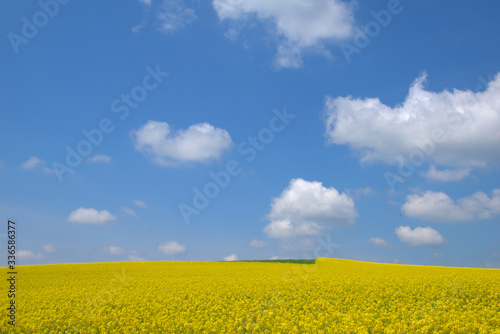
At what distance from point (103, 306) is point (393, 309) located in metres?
16.3

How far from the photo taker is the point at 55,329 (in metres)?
17.3

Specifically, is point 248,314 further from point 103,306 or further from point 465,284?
point 465,284

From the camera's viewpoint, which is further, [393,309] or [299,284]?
[299,284]

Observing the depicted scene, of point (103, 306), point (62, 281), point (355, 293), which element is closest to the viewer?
point (103, 306)

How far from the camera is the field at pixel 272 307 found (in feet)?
53.0

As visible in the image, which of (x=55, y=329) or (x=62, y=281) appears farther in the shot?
(x=62, y=281)

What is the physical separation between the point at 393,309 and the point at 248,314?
782cm

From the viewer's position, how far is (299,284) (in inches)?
997

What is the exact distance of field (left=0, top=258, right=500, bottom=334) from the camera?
16141mm

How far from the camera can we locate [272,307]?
761 inches

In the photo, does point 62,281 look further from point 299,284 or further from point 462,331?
point 462,331

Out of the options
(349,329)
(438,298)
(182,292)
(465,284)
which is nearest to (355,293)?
(438,298)

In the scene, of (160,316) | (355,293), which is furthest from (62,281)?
(355,293)

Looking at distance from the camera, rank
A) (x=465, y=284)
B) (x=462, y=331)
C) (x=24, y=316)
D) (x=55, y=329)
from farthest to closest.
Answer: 1. (x=465, y=284)
2. (x=24, y=316)
3. (x=55, y=329)
4. (x=462, y=331)
